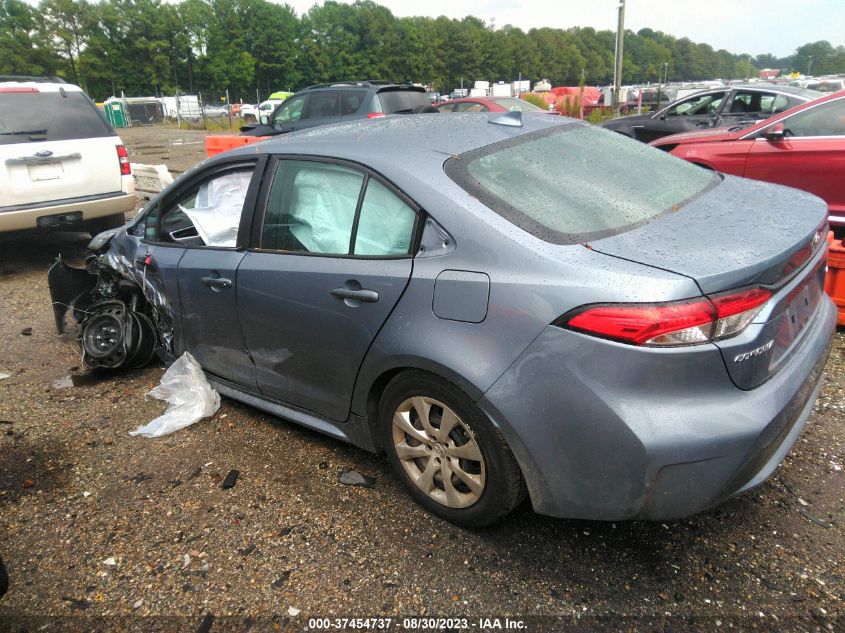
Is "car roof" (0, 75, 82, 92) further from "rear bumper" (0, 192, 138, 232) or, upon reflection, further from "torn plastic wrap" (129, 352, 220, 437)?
"torn plastic wrap" (129, 352, 220, 437)

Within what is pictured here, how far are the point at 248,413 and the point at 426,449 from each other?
62.8 inches

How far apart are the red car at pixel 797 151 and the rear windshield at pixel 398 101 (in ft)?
18.9

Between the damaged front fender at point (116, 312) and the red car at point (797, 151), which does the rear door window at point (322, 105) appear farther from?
the damaged front fender at point (116, 312)

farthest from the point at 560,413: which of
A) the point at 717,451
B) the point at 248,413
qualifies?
the point at 248,413

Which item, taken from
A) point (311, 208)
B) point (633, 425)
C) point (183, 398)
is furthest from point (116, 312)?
point (633, 425)

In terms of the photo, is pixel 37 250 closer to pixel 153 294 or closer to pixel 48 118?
pixel 48 118

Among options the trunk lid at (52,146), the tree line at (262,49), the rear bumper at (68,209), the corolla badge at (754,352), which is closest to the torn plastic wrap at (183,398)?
the corolla badge at (754,352)

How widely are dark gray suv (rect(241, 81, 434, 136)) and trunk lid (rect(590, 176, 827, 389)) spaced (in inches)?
333

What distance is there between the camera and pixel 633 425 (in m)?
2.02

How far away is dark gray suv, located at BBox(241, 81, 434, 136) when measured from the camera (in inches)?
425

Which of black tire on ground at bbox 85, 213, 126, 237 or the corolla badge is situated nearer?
the corolla badge

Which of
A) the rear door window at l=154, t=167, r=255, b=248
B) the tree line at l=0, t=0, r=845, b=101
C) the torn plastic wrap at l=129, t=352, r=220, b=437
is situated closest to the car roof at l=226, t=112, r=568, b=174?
the rear door window at l=154, t=167, r=255, b=248

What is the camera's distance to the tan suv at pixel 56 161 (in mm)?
6461

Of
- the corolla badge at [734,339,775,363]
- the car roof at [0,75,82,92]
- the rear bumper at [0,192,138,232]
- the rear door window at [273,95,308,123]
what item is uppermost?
the car roof at [0,75,82,92]
